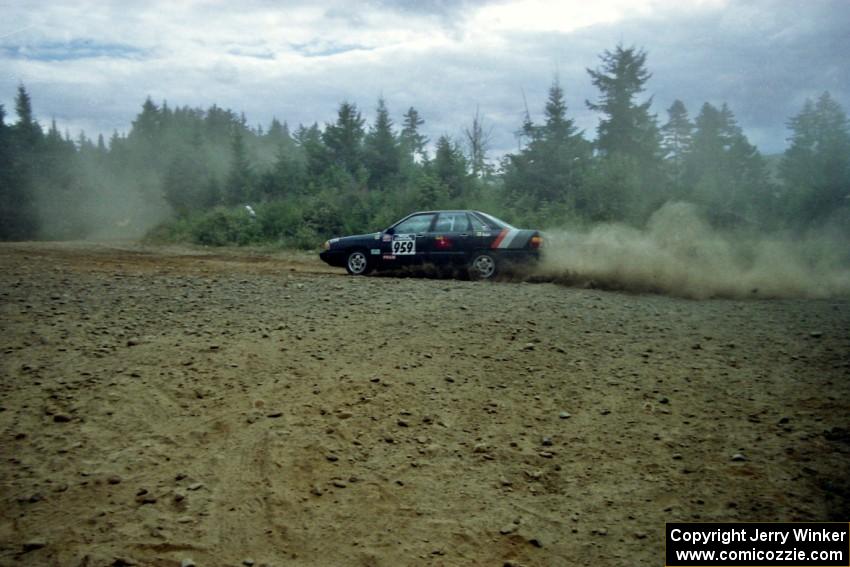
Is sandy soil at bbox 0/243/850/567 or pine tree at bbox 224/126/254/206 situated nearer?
sandy soil at bbox 0/243/850/567

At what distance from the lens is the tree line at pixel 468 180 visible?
68.8 feet

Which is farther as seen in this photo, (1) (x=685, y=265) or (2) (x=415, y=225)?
(2) (x=415, y=225)

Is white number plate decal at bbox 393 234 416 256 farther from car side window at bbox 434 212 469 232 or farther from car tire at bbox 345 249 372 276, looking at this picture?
car tire at bbox 345 249 372 276

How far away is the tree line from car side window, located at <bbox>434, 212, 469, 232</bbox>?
898 cm

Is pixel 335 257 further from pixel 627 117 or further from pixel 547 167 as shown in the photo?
pixel 627 117

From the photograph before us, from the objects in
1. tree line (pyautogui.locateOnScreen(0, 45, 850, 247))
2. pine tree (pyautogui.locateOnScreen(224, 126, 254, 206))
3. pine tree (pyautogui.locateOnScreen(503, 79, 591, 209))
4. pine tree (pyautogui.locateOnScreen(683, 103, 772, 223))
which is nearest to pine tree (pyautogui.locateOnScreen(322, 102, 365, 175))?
tree line (pyautogui.locateOnScreen(0, 45, 850, 247))

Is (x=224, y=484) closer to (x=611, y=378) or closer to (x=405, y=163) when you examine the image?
(x=611, y=378)

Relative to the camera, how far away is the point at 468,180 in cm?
2438

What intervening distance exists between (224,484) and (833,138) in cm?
2825

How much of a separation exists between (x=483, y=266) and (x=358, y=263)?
2658mm

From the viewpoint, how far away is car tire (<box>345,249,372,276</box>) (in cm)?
1202

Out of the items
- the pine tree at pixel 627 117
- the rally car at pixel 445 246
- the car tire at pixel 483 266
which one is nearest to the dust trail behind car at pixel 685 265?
the rally car at pixel 445 246

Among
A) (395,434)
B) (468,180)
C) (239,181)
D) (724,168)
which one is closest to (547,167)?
(468,180)

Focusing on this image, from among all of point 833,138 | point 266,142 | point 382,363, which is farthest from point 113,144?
point 382,363
